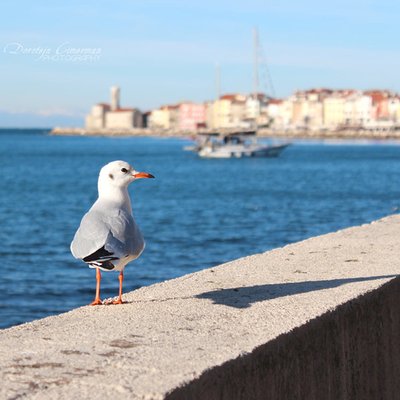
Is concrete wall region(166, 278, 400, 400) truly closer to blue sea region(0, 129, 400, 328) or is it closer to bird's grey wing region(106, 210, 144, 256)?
bird's grey wing region(106, 210, 144, 256)

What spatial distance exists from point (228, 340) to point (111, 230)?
1.05 meters

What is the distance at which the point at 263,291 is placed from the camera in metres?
5.54

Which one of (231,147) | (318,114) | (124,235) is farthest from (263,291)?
(318,114)

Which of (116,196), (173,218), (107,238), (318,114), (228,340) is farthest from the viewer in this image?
(318,114)

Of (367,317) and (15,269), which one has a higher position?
(367,317)

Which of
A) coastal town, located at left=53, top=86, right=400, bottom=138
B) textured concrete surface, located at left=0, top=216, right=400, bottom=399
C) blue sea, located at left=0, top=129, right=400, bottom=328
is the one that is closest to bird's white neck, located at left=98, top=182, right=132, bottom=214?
textured concrete surface, located at left=0, top=216, right=400, bottom=399

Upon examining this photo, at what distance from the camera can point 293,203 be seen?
37.8 meters

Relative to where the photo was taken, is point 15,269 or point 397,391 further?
point 15,269

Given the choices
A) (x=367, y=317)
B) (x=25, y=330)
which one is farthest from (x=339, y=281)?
(x=25, y=330)

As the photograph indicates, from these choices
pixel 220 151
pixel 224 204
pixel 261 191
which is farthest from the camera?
pixel 220 151

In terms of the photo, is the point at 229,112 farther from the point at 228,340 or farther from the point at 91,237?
the point at 228,340

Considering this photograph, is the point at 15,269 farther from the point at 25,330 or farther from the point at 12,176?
the point at 12,176

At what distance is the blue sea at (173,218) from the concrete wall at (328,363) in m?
7.33

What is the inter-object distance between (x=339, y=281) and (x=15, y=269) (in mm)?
12805
